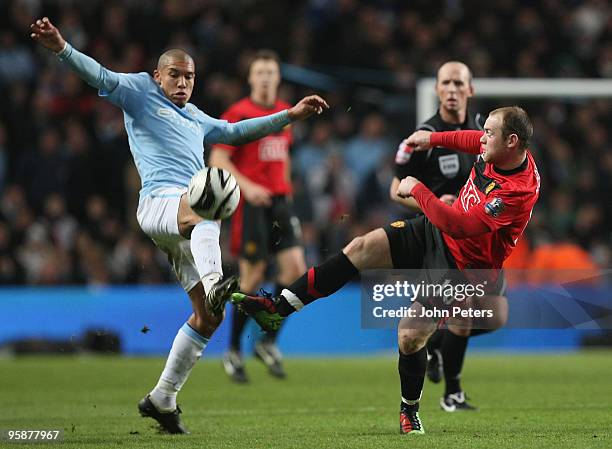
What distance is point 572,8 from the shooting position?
1772 cm

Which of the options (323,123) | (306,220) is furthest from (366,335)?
(323,123)

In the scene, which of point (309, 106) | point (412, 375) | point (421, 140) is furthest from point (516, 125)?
point (412, 375)

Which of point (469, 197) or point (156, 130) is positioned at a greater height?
point (156, 130)

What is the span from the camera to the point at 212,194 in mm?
6051

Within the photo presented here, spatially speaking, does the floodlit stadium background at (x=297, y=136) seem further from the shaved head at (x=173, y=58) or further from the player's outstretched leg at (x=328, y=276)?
the player's outstretched leg at (x=328, y=276)

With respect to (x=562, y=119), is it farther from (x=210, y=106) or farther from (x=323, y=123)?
(x=210, y=106)

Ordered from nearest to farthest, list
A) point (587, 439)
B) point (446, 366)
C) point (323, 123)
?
point (587, 439), point (446, 366), point (323, 123)

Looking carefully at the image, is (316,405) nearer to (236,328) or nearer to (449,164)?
(449,164)

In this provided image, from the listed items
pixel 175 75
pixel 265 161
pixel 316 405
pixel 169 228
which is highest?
pixel 175 75

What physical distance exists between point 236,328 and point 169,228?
13.3ft

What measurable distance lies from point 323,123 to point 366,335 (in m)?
3.54

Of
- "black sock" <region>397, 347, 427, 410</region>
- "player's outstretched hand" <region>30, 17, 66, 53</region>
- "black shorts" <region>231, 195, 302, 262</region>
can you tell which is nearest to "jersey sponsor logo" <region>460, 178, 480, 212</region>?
"black sock" <region>397, 347, 427, 410</region>

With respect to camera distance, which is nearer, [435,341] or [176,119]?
[176,119]

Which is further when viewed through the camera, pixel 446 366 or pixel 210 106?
pixel 210 106
